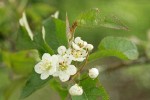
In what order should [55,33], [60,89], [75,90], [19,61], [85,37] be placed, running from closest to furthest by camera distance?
[75,90] → [60,89] → [55,33] → [19,61] → [85,37]

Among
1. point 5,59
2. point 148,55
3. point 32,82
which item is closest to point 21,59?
point 5,59

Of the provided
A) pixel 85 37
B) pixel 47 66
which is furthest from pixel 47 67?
pixel 85 37

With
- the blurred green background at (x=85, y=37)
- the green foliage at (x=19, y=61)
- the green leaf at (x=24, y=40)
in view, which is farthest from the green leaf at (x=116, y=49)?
the green foliage at (x=19, y=61)

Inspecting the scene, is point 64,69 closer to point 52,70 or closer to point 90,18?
point 52,70

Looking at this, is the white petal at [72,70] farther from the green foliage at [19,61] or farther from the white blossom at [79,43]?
the green foliage at [19,61]

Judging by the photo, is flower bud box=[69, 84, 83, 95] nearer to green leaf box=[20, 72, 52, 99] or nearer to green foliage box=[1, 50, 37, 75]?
green leaf box=[20, 72, 52, 99]

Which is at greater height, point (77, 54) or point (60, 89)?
point (77, 54)

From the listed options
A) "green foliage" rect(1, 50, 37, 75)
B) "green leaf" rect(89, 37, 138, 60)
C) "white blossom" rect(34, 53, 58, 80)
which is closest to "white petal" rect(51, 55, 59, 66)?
"white blossom" rect(34, 53, 58, 80)
